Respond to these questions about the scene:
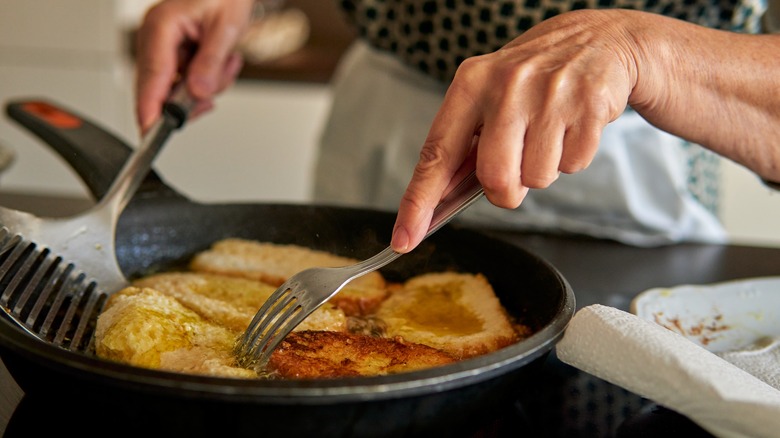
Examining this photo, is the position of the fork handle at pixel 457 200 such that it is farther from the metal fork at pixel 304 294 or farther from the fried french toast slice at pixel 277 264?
the fried french toast slice at pixel 277 264

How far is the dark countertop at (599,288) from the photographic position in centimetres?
77

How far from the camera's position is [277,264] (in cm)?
107

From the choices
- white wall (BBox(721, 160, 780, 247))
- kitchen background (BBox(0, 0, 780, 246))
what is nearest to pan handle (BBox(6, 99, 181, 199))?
kitchen background (BBox(0, 0, 780, 246))

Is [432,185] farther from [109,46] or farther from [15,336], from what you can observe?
[109,46]

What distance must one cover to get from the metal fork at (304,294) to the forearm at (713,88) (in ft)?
0.82

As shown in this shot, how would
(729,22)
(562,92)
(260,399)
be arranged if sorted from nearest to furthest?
(260,399) → (562,92) → (729,22)

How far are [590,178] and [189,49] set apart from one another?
792 mm

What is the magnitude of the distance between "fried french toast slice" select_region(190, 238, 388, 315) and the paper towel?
336mm

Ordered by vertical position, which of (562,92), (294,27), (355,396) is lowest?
(294,27)

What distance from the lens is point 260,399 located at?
0.54 metres

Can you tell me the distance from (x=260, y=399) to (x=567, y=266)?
77cm

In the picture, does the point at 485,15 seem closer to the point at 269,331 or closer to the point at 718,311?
the point at 718,311

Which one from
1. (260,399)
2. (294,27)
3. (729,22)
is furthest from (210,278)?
(294,27)

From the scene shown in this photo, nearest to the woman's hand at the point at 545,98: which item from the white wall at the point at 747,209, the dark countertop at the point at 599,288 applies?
the dark countertop at the point at 599,288
